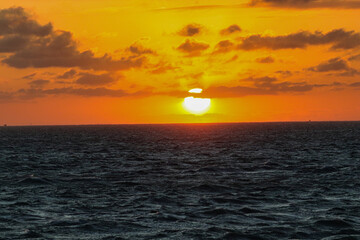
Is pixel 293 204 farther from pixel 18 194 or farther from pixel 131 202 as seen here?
pixel 18 194

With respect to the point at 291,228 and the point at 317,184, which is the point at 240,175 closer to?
the point at 317,184

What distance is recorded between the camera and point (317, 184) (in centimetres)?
4256

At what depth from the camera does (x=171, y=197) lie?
117 ft

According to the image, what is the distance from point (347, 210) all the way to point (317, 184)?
12090mm

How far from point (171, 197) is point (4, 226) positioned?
1266cm

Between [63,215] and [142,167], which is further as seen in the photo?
[142,167]

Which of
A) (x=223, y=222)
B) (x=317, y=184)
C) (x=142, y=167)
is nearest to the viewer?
(x=223, y=222)

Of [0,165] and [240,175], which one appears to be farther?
[0,165]

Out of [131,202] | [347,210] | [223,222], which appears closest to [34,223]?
[131,202]

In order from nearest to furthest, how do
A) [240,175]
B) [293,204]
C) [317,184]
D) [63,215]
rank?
[63,215]
[293,204]
[317,184]
[240,175]

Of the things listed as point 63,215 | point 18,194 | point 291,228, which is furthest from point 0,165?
point 291,228

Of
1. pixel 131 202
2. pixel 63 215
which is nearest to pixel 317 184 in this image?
pixel 131 202

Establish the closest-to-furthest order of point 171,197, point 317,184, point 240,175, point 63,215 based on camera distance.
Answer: point 63,215 < point 171,197 < point 317,184 < point 240,175

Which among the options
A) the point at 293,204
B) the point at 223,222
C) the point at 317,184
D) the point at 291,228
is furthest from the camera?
the point at 317,184
